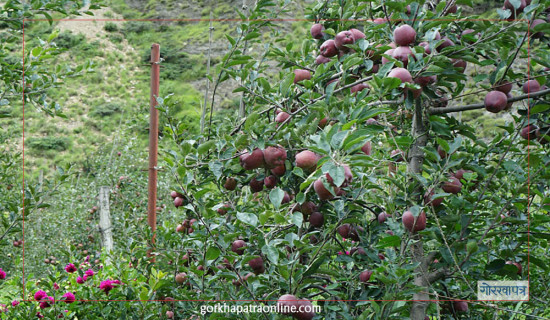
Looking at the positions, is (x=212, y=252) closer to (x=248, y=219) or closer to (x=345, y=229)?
(x=248, y=219)

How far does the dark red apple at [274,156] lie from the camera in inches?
37.0

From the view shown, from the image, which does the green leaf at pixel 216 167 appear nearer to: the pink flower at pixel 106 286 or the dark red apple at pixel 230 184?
the dark red apple at pixel 230 184

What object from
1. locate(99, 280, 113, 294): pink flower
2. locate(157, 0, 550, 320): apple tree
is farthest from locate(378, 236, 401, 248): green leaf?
locate(99, 280, 113, 294): pink flower

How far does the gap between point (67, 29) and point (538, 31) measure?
14310 mm

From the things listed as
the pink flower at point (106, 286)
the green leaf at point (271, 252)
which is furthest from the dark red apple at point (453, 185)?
the pink flower at point (106, 286)

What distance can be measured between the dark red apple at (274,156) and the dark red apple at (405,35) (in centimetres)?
33

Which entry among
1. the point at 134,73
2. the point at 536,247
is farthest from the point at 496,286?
the point at 134,73

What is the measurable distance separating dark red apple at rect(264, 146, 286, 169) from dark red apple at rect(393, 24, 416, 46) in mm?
330

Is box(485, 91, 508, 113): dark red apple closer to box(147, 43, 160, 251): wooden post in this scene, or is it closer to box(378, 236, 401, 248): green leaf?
box(378, 236, 401, 248): green leaf

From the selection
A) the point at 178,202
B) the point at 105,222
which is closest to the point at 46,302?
the point at 178,202

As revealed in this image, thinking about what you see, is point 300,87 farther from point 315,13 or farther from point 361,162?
point 361,162

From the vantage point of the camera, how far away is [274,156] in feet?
3.08

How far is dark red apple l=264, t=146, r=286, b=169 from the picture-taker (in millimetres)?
939

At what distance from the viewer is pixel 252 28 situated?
1.25 metres
